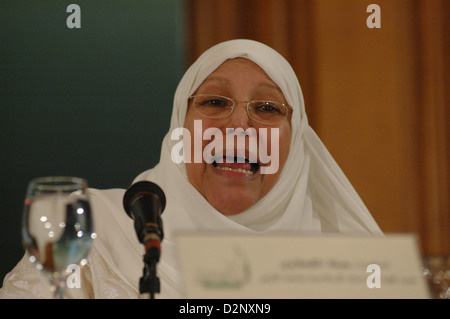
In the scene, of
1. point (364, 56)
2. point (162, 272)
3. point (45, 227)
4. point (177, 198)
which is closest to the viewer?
point (45, 227)

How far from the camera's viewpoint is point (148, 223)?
0.84 m

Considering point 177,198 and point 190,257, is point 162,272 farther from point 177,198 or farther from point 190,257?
point 190,257

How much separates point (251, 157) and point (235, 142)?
9 centimetres

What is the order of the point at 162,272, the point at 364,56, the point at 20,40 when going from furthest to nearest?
the point at 364,56 < the point at 20,40 < the point at 162,272

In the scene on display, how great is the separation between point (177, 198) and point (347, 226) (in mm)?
582

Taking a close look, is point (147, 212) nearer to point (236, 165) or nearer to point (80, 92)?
point (236, 165)

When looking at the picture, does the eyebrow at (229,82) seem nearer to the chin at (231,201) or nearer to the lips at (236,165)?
the lips at (236,165)

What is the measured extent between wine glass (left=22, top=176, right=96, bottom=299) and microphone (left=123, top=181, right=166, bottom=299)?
83mm

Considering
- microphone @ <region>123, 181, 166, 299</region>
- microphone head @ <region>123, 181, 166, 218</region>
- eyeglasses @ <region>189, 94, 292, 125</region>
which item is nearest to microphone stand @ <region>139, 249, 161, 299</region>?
microphone @ <region>123, 181, 166, 299</region>

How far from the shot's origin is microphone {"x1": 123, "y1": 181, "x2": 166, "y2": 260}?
2.65ft

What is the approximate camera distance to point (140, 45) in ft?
6.37
